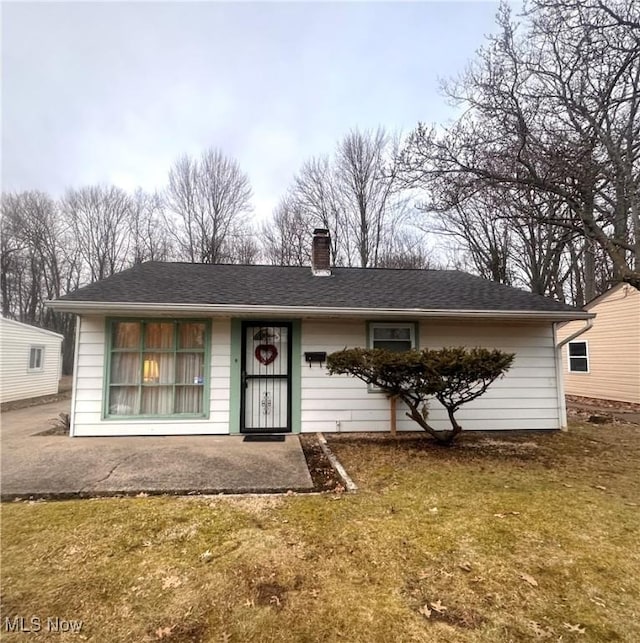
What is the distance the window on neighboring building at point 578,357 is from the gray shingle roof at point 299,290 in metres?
7.73

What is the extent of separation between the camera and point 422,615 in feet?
7.04

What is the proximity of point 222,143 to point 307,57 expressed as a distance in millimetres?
12905

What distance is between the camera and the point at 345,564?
8.74 ft

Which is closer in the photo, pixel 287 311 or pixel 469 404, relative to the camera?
pixel 287 311

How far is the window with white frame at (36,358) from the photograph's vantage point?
13719mm

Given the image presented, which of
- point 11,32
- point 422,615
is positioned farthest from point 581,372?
point 11,32

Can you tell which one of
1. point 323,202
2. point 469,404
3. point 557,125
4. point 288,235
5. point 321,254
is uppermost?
point 323,202

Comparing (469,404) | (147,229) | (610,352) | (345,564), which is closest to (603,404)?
(610,352)

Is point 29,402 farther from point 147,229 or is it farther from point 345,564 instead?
point 345,564

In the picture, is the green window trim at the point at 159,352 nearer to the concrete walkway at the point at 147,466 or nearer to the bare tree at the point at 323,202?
the concrete walkway at the point at 147,466

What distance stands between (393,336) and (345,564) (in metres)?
4.82

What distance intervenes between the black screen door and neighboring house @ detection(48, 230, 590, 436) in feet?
0.06

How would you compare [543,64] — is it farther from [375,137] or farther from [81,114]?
[375,137]

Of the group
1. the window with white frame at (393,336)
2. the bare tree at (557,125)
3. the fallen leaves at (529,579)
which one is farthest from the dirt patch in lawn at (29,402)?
the fallen leaves at (529,579)
